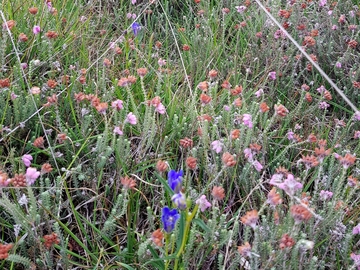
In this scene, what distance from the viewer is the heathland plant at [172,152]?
1301 mm

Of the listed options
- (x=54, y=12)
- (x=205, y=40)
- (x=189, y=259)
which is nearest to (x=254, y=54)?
(x=205, y=40)

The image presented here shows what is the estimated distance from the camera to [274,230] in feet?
4.46

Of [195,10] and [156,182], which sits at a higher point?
[195,10]

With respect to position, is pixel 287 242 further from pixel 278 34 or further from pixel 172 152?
pixel 278 34

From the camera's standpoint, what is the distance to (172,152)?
1.81 m

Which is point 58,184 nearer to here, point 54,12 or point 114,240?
point 114,240

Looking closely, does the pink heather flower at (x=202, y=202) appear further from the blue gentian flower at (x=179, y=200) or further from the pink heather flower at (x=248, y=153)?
the pink heather flower at (x=248, y=153)

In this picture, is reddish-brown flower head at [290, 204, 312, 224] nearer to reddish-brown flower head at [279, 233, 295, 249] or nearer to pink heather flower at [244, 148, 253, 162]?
reddish-brown flower head at [279, 233, 295, 249]

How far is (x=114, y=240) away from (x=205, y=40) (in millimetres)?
1525

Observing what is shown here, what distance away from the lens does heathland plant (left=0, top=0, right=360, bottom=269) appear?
1301mm

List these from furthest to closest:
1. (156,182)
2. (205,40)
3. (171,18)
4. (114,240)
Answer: (171,18), (205,40), (156,182), (114,240)

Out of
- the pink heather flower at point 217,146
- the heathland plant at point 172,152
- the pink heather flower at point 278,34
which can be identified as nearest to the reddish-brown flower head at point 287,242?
the heathland plant at point 172,152

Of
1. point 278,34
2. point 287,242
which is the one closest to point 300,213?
point 287,242

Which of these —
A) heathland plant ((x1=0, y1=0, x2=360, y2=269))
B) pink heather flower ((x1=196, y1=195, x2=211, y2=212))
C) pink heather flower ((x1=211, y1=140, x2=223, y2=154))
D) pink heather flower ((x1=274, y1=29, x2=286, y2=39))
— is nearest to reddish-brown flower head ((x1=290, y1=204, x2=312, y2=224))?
heathland plant ((x1=0, y1=0, x2=360, y2=269))
